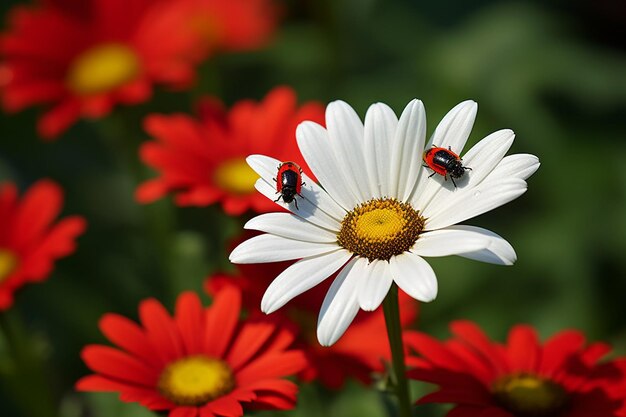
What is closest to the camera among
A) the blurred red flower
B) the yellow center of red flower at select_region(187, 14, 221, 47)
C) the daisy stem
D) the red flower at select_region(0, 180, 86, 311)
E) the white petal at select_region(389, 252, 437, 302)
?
the white petal at select_region(389, 252, 437, 302)

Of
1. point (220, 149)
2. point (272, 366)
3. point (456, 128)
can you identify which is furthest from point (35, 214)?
point (456, 128)

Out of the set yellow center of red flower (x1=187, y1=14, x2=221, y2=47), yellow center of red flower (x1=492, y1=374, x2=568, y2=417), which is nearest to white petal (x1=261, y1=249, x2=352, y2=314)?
yellow center of red flower (x1=492, y1=374, x2=568, y2=417)

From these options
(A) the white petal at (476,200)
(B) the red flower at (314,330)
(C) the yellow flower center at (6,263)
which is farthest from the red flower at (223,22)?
(A) the white petal at (476,200)

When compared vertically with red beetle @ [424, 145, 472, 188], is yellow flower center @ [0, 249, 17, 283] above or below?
above

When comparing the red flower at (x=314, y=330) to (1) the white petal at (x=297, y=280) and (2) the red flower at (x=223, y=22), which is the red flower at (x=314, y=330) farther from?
(2) the red flower at (x=223, y=22)

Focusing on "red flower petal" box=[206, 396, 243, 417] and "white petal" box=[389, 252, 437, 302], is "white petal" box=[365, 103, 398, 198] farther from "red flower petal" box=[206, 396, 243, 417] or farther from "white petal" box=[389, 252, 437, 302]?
"red flower petal" box=[206, 396, 243, 417]

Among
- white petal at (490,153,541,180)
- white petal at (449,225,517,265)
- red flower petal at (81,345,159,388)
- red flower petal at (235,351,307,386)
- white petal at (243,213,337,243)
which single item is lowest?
red flower petal at (81,345,159,388)
